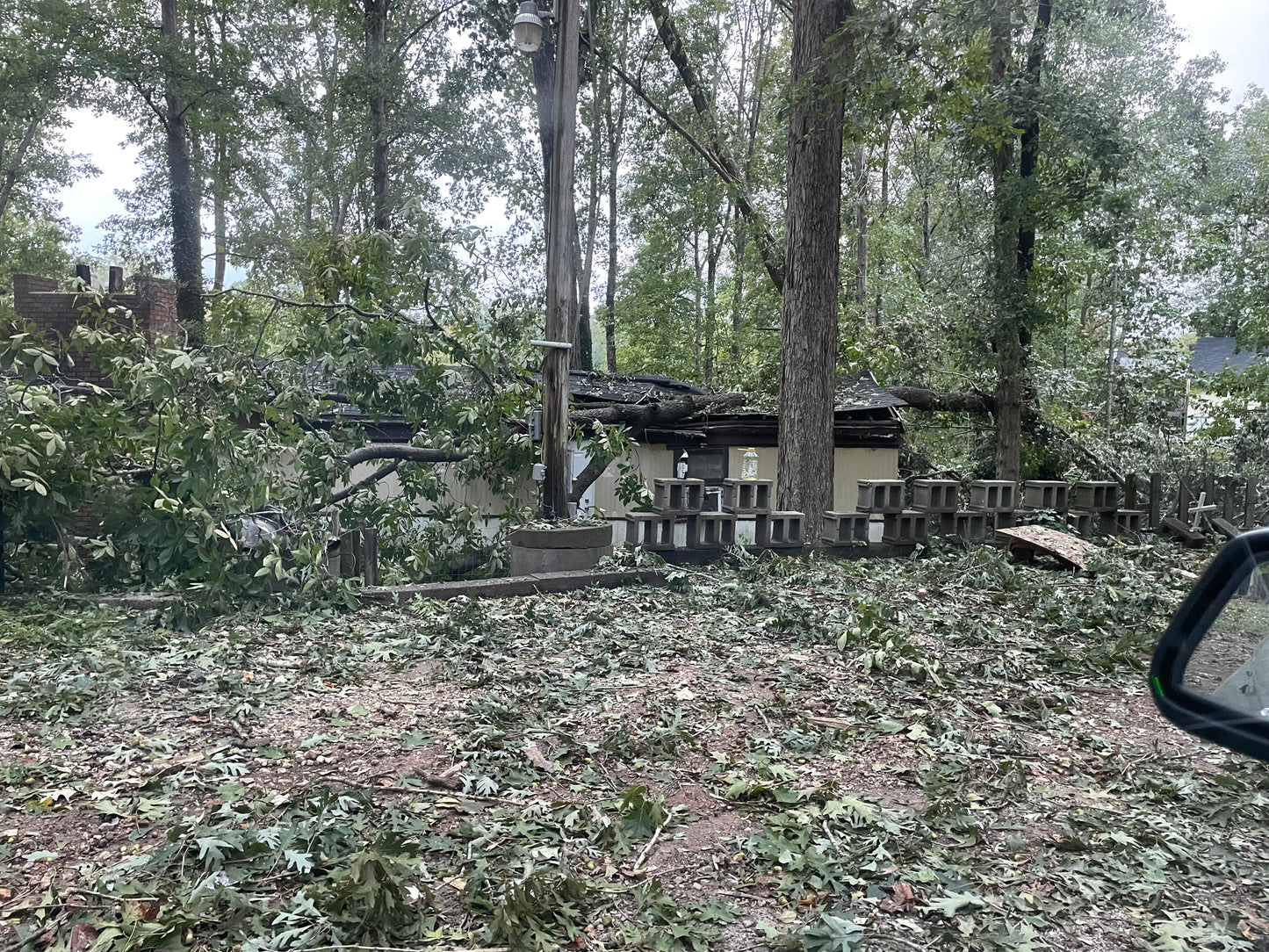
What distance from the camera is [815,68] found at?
9711mm

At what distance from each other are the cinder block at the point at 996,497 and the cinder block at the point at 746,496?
2639 mm

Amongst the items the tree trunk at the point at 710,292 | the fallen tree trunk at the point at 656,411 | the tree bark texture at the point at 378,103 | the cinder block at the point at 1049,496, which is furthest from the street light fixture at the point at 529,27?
the tree trunk at the point at 710,292

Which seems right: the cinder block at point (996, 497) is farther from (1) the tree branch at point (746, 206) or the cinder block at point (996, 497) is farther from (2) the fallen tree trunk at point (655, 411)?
(1) the tree branch at point (746, 206)

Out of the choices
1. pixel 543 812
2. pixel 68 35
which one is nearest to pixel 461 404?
pixel 543 812

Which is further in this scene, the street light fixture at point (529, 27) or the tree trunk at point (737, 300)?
the tree trunk at point (737, 300)

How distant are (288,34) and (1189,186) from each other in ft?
76.2

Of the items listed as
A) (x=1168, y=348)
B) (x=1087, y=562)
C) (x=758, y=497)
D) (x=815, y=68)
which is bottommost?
(x=1087, y=562)

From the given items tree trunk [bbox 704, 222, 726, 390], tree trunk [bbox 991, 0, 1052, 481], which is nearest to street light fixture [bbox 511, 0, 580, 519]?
tree trunk [bbox 991, 0, 1052, 481]

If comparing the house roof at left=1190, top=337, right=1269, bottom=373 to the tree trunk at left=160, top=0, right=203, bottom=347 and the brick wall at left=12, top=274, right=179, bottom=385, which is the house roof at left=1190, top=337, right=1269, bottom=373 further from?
the brick wall at left=12, top=274, right=179, bottom=385

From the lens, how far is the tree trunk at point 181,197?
18156mm

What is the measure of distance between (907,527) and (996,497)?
1.20 meters

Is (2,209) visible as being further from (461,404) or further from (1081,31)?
(1081,31)

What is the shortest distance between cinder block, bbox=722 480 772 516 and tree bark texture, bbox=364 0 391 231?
48.3 feet

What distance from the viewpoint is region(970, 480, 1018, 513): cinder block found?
366 inches
